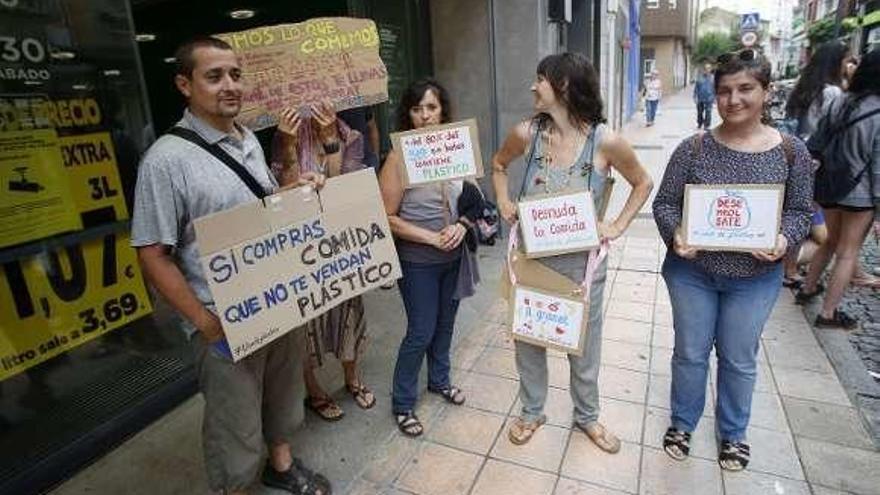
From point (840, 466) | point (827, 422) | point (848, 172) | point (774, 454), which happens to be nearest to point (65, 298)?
point (774, 454)

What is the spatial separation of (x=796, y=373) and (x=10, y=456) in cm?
435

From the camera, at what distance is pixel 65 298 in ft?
9.17

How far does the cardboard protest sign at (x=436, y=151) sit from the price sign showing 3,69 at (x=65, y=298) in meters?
1.72

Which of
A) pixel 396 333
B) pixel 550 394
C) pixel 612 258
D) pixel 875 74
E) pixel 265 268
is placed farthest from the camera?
pixel 612 258

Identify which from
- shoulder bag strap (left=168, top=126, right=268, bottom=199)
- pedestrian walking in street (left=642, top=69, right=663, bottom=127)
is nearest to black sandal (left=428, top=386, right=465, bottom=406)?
shoulder bag strap (left=168, top=126, right=268, bottom=199)

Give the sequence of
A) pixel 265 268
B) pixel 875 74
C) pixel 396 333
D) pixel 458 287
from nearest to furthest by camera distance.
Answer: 1. pixel 265 268
2. pixel 458 287
3. pixel 875 74
4. pixel 396 333

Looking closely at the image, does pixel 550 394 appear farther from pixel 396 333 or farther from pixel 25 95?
pixel 25 95

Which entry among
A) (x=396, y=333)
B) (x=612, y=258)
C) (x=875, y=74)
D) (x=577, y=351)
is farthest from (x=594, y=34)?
(x=577, y=351)

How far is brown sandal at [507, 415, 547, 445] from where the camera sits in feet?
9.11

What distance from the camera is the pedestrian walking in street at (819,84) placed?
4102 mm

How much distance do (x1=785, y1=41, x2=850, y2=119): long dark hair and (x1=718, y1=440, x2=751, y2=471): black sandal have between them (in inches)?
115

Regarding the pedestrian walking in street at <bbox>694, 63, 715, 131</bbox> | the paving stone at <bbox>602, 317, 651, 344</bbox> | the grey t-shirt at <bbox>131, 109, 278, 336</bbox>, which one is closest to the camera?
the grey t-shirt at <bbox>131, 109, 278, 336</bbox>

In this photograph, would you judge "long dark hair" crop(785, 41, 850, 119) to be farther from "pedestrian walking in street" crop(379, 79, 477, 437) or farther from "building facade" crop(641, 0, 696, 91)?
"building facade" crop(641, 0, 696, 91)

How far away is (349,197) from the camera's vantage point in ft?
7.66
